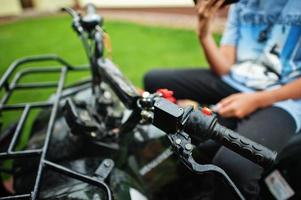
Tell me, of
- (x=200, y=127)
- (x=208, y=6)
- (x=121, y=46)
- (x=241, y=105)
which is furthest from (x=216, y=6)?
(x=121, y=46)

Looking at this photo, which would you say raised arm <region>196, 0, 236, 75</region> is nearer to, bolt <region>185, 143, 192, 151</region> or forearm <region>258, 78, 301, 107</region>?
forearm <region>258, 78, 301, 107</region>

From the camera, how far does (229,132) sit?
35.1 inches

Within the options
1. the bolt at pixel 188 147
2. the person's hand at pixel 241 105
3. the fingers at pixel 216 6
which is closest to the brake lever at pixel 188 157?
the bolt at pixel 188 147

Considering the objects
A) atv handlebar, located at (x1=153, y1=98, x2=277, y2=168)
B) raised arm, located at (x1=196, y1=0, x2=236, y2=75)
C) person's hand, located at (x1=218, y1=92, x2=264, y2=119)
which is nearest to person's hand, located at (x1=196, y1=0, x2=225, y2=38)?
raised arm, located at (x1=196, y1=0, x2=236, y2=75)

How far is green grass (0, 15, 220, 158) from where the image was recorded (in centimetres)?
424

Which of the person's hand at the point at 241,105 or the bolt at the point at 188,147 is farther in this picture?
the person's hand at the point at 241,105

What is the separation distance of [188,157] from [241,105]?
0.67 metres

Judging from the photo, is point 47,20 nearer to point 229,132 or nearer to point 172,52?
point 172,52

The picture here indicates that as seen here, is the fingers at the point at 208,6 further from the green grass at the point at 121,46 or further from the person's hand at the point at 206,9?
the green grass at the point at 121,46

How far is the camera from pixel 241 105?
4.78 ft

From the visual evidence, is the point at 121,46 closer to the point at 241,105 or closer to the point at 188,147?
the point at 241,105

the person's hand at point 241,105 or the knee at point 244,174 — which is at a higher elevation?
the person's hand at point 241,105

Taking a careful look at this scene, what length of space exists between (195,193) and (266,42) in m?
0.88

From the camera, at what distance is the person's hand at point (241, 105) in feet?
4.76
